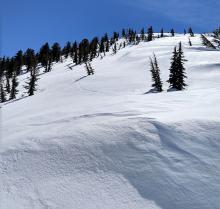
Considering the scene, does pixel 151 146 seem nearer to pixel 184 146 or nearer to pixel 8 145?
pixel 184 146

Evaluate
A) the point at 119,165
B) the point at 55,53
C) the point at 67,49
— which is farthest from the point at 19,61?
the point at 119,165

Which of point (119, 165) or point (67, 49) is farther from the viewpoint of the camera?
point (67, 49)

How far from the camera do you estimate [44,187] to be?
8.66 m

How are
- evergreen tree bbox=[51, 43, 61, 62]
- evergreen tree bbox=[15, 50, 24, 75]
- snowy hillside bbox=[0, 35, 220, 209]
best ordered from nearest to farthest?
1. snowy hillside bbox=[0, 35, 220, 209]
2. evergreen tree bbox=[15, 50, 24, 75]
3. evergreen tree bbox=[51, 43, 61, 62]

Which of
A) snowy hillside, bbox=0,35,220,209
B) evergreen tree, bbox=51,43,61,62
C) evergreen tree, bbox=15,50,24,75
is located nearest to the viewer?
snowy hillside, bbox=0,35,220,209

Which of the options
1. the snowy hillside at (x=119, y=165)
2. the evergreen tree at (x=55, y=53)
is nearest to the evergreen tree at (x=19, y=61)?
the evergreen tree at (x=55, y=53)

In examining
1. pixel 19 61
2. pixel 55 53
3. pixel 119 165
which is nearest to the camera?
pixel 119 165

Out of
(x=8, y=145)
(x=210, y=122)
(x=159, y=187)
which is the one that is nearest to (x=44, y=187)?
(x=159, y=187)

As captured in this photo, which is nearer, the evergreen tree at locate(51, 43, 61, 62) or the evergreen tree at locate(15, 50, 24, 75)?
the evergreen tree at locate(15, 50, 24, 75)

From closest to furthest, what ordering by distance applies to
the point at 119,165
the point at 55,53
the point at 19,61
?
the point at 119,165 < the point at 19,61 < the point at 55,53

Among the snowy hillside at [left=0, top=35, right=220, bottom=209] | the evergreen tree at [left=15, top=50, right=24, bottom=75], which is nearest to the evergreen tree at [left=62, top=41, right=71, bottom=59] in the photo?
the evergreen tree at [left=15, top=50, right=24, bottom=75]

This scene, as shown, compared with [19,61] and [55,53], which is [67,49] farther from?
[19,61]

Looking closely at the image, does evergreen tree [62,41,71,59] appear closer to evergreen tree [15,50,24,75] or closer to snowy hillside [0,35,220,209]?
evergreen tree [15,50,24,75]

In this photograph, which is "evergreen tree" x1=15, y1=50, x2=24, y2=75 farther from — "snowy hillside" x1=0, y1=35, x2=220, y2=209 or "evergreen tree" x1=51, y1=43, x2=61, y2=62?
"snowy hillside" x1=0, y1=35, x2=220, y2=209
